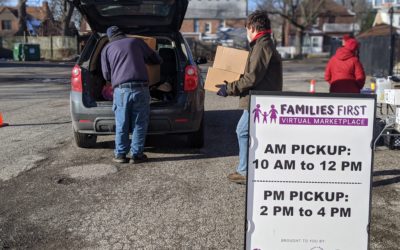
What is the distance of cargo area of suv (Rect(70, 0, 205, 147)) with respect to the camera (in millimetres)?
6367

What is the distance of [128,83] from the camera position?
5953mm

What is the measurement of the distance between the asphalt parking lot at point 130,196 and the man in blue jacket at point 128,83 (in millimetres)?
448

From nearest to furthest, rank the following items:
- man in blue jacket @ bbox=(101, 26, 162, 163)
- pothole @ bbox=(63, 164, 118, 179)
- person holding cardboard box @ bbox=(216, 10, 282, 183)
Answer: person holding cardboard box @ bbox=(216, 10, 282, 183) → pothole @ bbox=(63, 164, 118, 179) → man in blue jacket @ bbox=(101, 26, 162, 163)

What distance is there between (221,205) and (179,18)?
10.5 ft

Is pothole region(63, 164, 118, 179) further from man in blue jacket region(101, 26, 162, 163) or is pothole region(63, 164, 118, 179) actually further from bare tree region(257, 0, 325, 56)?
bare tree region(257, 0, 325, 56)

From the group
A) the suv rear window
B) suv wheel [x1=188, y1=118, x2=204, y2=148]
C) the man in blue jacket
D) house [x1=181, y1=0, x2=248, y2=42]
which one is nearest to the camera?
the man in blue jacket

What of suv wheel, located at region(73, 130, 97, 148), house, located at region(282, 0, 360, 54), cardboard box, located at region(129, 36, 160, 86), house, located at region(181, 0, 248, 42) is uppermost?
house, located at region(181, 0, 248, 42)

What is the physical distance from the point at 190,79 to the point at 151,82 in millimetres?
738

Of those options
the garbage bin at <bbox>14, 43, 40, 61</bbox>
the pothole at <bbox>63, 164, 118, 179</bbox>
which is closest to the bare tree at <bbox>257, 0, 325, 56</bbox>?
the garbage bin at <bbox>14, 43, 40, 61</bbox>

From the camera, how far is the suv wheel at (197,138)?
691 centimetres

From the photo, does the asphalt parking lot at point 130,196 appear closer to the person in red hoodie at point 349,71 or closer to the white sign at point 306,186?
the white sign at point 306,186

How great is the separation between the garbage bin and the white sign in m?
38.8

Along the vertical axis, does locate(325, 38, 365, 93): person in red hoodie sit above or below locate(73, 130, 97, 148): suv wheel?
above

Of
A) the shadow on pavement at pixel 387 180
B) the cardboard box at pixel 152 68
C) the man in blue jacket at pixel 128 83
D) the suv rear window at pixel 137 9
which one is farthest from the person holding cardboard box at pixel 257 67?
the suv rear window at pixel 137 9
